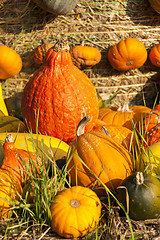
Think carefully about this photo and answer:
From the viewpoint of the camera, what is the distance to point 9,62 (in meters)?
3.80

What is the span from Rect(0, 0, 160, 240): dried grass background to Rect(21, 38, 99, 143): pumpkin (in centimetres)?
170

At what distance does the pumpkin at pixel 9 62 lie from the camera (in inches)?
149

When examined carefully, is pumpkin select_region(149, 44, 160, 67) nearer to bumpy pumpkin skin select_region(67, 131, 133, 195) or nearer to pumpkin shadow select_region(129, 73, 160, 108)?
pumpkin shadow select_region(129, 73, 160, 108)

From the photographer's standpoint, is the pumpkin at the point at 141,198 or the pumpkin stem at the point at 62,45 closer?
the pumpkin at the point at 141,198

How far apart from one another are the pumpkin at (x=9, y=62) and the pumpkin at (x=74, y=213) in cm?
261

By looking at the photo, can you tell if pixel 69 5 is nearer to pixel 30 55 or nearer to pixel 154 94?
pixel 30 55

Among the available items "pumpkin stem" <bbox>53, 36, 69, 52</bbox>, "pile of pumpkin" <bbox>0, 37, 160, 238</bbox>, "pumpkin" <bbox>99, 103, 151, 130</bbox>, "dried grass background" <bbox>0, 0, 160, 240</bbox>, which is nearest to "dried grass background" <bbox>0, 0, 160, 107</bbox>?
"dried grass background" <bbox>0, 0, 160, 240</bbox>

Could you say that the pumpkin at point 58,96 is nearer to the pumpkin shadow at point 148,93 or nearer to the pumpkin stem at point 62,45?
the pumpkin stem at point 62,45

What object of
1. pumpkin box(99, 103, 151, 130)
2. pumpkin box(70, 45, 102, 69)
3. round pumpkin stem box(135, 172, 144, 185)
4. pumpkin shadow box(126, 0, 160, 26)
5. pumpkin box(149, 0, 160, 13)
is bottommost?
pumpkin box(99, 103, 151, 130)

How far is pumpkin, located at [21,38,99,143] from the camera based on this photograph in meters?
2.45

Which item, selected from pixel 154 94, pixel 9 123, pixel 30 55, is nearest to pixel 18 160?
pixel 9 123

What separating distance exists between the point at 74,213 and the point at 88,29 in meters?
3.19

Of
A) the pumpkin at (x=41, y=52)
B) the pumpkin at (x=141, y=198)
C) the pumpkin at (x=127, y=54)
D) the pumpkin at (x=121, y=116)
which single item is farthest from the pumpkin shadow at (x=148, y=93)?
the pumpkin at (x=141, y=198)

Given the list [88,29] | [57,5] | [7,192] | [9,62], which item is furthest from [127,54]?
[7,192]
